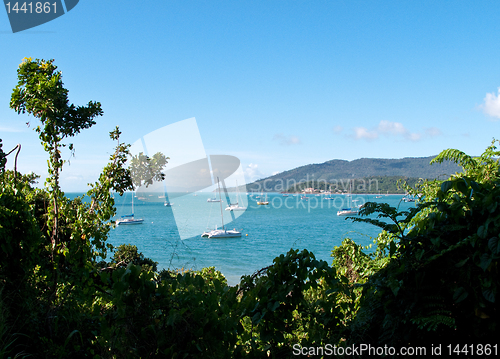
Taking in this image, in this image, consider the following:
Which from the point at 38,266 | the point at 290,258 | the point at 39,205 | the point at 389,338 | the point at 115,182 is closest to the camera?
the point at 389,338

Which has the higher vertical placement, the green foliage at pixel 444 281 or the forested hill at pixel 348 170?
the forested hill at pixel 348 170

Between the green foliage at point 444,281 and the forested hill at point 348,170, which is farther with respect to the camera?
the forested hill at point 348,170

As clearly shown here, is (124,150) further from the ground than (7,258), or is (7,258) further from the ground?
(124,150)

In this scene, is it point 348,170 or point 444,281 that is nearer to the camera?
point 444,281

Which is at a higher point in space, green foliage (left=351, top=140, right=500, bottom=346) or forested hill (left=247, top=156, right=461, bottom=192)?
forested hill (left=247, top=156, right=461, bottom=192)

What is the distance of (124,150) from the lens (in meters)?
4.41

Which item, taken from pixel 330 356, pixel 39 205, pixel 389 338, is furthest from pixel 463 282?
pixel 39 205

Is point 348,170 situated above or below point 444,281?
above

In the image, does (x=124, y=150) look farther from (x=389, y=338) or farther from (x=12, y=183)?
(x=389, y=338)

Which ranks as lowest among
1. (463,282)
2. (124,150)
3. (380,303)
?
(380,303)

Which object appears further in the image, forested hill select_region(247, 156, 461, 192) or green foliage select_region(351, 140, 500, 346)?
forested hill select_region(247, 156, 461, 192)

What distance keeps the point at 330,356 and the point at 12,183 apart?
11.9 ft

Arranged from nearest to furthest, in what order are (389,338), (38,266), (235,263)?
(389,338)
(38,266)
(235,263)

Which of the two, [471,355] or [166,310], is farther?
[166,310]
